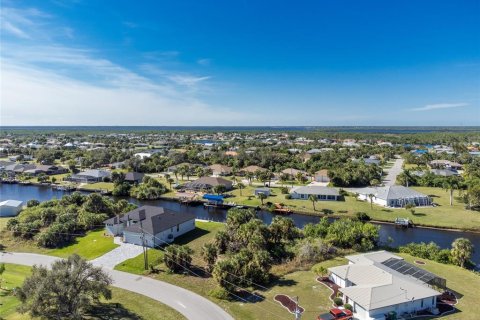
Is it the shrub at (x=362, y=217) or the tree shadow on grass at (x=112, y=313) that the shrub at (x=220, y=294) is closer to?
the tree shadow on grass at (x=112, y=313)

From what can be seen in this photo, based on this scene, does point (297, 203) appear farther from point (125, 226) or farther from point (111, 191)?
point (111, 191)

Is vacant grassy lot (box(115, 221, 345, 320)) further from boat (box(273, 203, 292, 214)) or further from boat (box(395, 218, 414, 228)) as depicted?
boat (box(273, 203, 292, 214))

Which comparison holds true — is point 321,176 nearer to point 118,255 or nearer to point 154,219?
point 154,219

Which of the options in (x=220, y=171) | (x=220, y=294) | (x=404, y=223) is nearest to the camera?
(x=220, y=294)

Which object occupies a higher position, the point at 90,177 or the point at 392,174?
the point at 392,174

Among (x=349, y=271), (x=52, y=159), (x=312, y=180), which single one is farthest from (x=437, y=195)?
(x=52, y=159)

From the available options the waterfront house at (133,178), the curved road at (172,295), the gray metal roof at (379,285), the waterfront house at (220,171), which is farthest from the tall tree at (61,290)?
the waterfront house at (220,171)

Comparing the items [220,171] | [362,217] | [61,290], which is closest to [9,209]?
[61,290]
